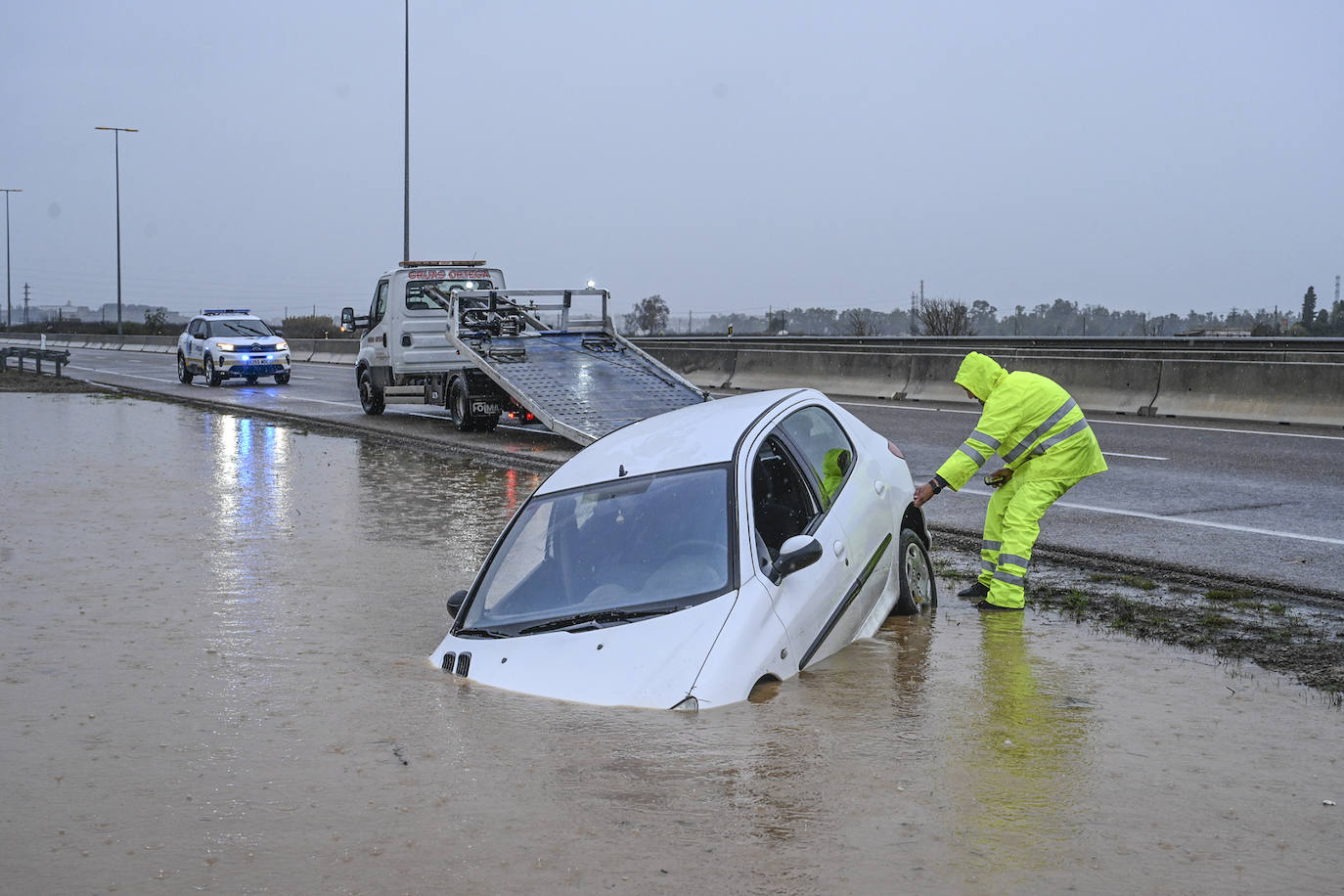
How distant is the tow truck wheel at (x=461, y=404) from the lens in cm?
1844

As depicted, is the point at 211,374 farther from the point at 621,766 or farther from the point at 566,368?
the point at 621,766

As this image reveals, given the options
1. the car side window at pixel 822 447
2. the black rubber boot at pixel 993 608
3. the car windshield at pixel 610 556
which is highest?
the car side window at pixel 822 447

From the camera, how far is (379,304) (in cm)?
2088

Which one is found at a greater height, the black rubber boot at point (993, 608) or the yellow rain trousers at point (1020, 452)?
the yellow rain trousers at point (1020, 452)

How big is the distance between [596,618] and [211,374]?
27.5m

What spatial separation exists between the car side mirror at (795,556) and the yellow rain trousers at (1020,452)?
78.4 inches

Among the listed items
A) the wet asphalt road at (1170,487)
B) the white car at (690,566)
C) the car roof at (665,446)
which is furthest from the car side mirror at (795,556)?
the wet asphalt road at (1170,487)

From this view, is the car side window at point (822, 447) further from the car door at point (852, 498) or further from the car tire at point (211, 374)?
the car tire at point (211, 374)

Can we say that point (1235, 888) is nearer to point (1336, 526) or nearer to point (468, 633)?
point (468, 633)

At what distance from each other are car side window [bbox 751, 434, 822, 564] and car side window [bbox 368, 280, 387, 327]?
14744 millimetres

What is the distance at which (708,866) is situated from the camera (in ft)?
13.5

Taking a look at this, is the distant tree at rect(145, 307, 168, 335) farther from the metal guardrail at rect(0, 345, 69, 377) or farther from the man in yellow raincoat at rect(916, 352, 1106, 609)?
the man in yellow raincoat at rect(916, 352, 1106, 609)

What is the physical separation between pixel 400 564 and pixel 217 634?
209cm

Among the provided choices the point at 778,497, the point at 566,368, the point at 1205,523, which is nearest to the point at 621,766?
the point at 778,497
